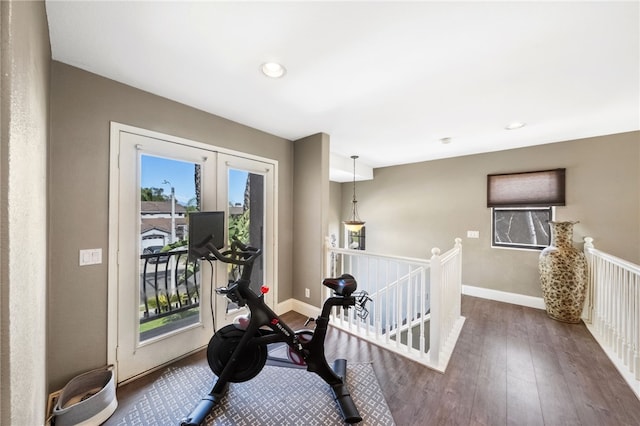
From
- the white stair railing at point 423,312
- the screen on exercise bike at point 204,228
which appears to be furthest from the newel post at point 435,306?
the screen on exercise bike at point 204,228

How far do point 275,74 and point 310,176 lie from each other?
1.49 m

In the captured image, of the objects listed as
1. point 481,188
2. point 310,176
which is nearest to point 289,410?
point 310,176

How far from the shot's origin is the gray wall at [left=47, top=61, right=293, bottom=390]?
162cm

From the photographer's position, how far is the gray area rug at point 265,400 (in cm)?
158

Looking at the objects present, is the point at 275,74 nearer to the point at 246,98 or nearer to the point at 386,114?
the point at 246,98

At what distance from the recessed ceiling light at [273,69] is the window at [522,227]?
395 cm

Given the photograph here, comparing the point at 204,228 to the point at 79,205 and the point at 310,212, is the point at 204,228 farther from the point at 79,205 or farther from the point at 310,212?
the point at 310,212

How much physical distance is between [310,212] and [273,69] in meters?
1.78

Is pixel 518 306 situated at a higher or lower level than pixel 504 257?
lower

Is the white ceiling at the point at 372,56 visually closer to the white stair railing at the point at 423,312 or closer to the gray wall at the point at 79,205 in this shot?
the gray wall at the point at 79,205

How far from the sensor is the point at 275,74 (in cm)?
179

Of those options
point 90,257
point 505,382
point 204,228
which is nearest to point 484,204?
point 505,382

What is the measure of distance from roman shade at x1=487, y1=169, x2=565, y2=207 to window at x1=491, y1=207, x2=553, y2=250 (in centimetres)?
12

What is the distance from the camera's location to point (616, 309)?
7.70ft
